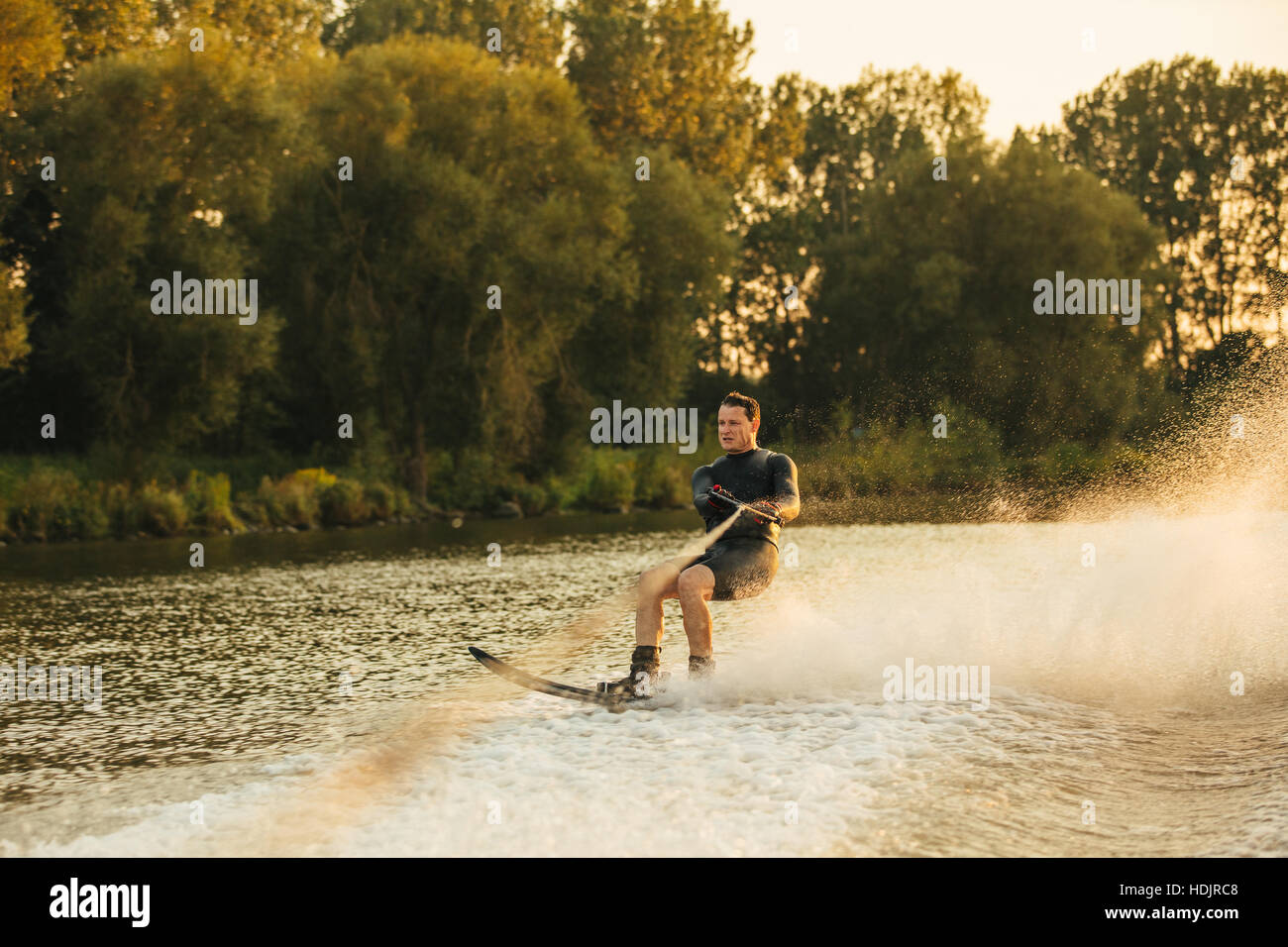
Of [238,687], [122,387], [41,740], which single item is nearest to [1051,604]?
[238,687]

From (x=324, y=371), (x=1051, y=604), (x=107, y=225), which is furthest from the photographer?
(x=324, y=371)

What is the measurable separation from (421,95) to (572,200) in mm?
5885

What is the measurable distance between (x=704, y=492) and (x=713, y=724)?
82.1 inches

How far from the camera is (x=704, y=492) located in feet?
30.1

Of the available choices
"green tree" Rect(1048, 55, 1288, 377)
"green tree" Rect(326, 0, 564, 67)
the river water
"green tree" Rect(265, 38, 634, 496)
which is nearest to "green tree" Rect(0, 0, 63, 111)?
"green tree" Rect(265, 38, 634, 496)

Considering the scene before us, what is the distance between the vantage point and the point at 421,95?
131ft

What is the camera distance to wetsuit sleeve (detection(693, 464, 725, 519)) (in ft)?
Answer: 30.0

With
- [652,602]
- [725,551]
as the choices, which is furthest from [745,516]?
[652,602]

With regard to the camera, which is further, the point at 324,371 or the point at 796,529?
the point at 324,371

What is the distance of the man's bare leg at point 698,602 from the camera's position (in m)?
8.55

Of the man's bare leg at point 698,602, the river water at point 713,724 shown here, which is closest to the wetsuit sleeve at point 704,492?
the man's bare leg at point 698,602

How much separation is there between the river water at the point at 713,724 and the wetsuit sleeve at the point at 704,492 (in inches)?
46.5

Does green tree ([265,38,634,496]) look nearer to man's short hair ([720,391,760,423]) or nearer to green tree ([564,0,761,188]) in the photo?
green tree ([564,0,761,188])
